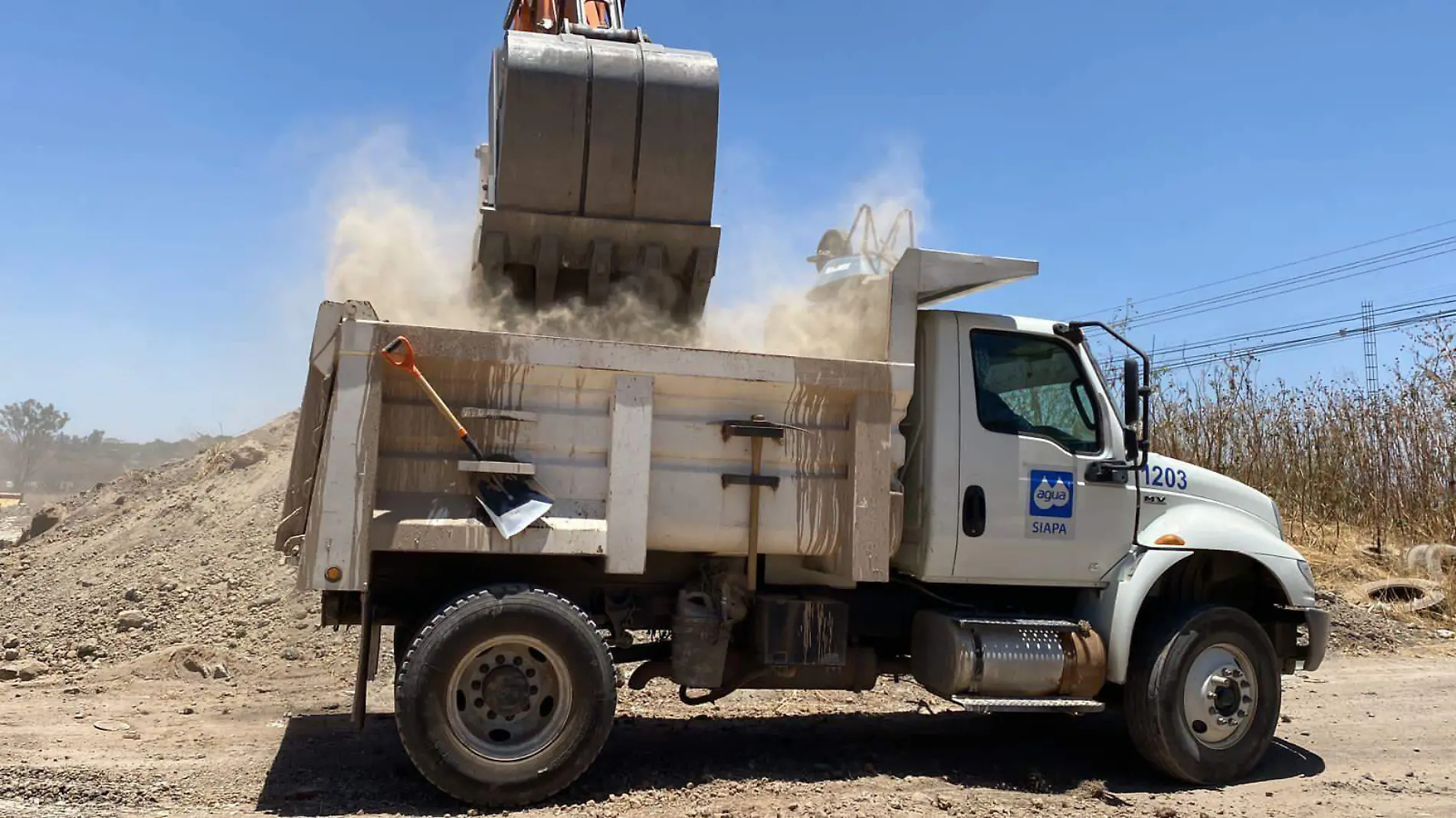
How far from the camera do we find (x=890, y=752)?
649 centimetres

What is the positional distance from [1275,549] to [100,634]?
29.2 feet

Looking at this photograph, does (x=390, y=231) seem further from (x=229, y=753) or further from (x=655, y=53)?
(x=229, y=753)

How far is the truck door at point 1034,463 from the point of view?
234 inches

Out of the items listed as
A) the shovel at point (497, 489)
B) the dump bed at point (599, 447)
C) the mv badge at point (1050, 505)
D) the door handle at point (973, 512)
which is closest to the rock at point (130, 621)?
the dump bed at point (599, 447)

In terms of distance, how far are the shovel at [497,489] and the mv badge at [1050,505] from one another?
2.66 m

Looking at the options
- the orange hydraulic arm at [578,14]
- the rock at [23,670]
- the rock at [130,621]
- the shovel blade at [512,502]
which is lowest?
the rock at [23,670]

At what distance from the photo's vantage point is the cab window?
6.06 m

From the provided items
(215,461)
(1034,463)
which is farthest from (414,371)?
(215,461)

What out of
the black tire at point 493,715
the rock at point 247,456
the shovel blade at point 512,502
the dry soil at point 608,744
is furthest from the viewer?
the rock at point 247,456

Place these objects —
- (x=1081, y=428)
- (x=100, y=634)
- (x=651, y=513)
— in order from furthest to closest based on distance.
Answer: (x=100, y=634) < (x=1081, y=428) < (x=651, y=513)

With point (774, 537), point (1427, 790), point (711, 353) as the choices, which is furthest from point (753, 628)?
point (1427, 790)

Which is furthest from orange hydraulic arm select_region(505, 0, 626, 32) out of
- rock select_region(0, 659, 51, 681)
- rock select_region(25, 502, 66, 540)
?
rock select_region(25, 502, 66, 540)

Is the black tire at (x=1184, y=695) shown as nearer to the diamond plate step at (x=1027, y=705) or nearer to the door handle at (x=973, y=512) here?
the diamond plate step at (x=1027, y=705)

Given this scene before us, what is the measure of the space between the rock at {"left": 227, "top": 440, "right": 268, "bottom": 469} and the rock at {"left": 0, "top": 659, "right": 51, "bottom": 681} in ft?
20.2
